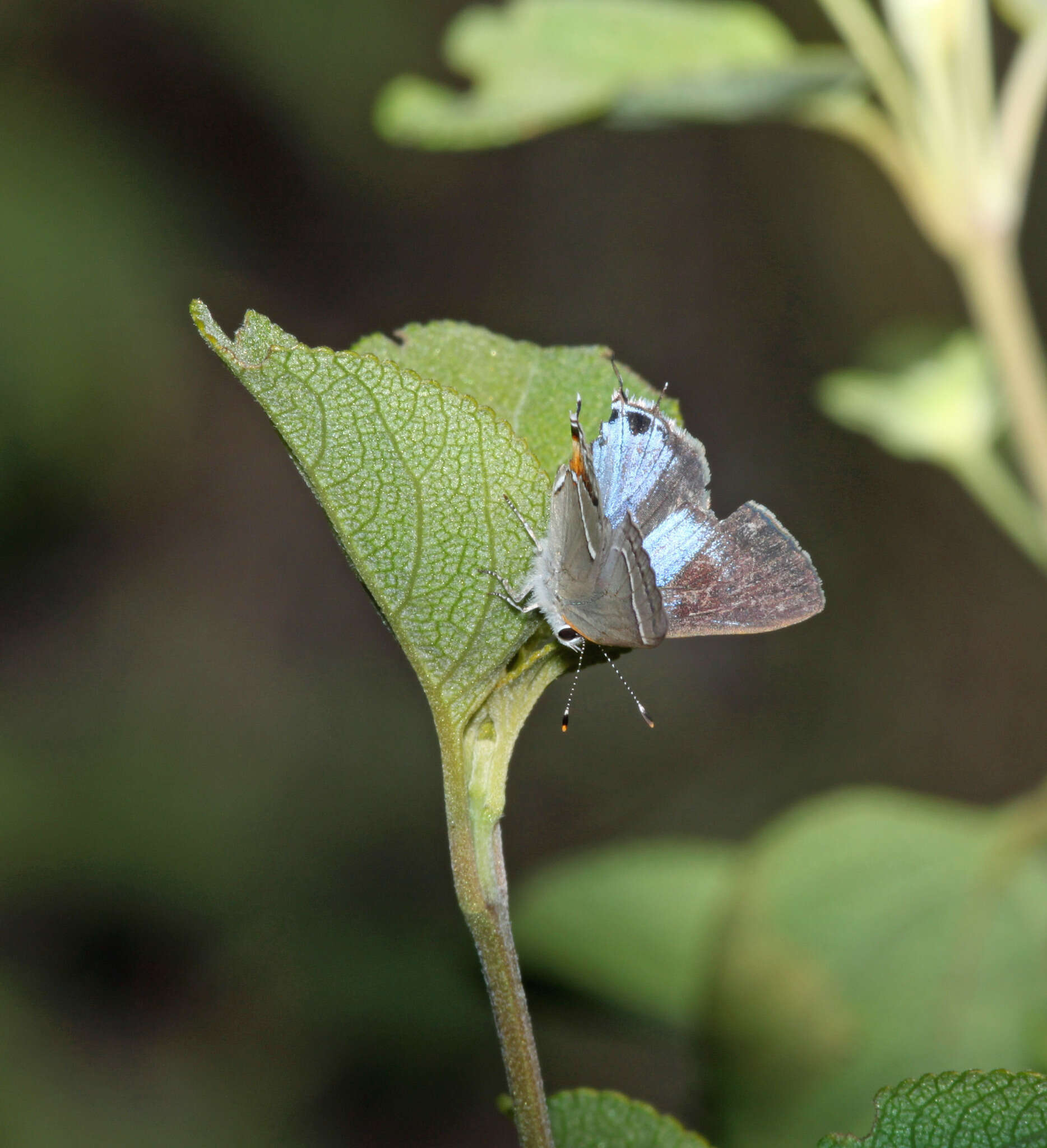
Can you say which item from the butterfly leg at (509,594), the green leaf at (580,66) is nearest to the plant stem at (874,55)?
the green leaf at (580,66)

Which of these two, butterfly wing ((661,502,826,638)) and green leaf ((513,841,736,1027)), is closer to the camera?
butterfly wing ((661,502,826,638))

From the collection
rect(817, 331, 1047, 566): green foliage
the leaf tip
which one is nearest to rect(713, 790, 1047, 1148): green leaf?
rect(817, 331, 1047, 566): green foliage

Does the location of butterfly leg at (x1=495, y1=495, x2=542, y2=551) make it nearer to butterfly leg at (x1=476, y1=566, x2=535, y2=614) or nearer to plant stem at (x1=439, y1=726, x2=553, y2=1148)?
butterfly leg at (x1=476, y1=566, x2=535, y2=614)

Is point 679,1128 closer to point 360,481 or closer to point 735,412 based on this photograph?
point 360,481

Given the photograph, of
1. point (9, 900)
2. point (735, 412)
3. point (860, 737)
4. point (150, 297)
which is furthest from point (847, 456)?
point (9, 900)

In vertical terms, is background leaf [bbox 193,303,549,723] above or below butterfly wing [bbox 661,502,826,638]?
above

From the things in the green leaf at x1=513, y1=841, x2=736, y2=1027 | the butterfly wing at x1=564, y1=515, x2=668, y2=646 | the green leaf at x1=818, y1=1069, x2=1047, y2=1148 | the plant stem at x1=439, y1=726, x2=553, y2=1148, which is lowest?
the green leaf at x1=513, y1=841, x2=736, y2=1027
